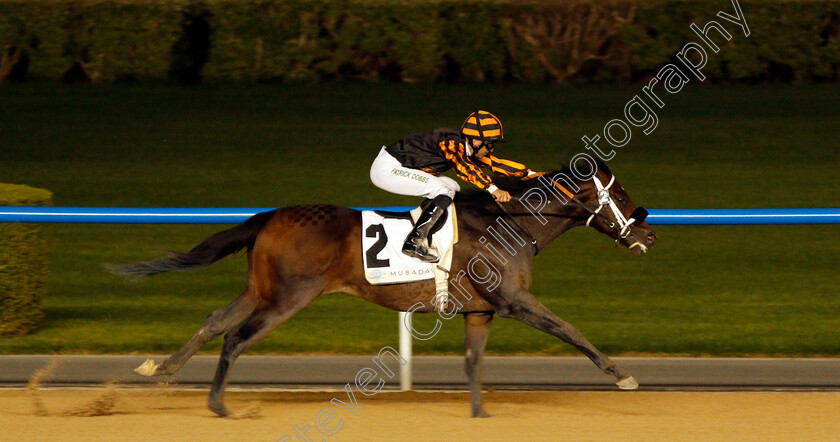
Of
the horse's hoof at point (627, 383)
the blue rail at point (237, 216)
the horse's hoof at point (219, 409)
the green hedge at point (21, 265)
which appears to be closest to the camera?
the horse's hoof at point (627, 383)

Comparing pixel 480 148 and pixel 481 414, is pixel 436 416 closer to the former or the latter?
pixel 481 414

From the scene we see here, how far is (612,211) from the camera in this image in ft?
19.7

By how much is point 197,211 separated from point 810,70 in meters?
13.7

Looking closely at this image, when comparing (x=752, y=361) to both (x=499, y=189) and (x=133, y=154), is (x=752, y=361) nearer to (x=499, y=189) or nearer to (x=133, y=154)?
(x=499, y=189)

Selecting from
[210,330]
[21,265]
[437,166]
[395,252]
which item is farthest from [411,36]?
[395,252]

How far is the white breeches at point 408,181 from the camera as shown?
5969mm

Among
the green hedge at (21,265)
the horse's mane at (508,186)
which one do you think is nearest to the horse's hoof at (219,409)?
the horse's mane at (508,186)

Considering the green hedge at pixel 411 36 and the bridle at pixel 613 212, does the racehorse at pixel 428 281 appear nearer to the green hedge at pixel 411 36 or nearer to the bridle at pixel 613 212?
the bridle at pixel 613 212

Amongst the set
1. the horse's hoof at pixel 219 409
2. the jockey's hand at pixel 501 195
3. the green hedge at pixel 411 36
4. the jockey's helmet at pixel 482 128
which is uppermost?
the green hedge at pixel 411 36

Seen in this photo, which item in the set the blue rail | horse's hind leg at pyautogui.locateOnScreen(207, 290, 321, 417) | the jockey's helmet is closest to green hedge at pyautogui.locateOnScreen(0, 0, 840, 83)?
the blue rail

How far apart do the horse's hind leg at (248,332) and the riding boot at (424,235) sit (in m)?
0.52

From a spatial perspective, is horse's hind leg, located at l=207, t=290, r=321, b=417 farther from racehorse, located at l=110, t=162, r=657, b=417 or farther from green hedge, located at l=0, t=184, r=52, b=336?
green hedge, located at l=0, t=184, r=52, b=336

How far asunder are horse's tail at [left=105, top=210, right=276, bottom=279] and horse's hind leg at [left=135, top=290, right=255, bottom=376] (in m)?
0.25

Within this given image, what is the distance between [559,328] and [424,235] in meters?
0.80
